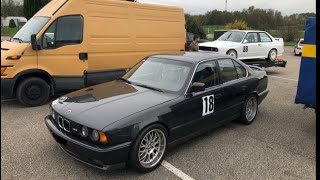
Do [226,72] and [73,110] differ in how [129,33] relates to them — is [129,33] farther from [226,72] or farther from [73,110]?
[73,110]

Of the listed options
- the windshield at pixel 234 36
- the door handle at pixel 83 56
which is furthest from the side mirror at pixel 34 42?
the windshield at pixel 234 36

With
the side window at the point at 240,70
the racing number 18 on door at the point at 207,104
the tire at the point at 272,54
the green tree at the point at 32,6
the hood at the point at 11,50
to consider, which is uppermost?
the green tree at the point at 32,6

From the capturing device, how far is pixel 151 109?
3.93 m

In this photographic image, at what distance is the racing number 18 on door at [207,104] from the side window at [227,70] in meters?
0.59

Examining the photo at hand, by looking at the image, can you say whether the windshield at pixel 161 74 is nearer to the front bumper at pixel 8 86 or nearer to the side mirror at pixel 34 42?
the side mirror at pixel 34 42

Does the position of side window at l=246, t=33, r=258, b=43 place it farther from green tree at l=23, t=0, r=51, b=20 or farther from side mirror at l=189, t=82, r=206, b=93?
green tree at l=23, t=0, r=51, b=20

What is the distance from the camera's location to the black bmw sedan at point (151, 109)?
3584 millimetres

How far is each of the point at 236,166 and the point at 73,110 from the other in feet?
7.49

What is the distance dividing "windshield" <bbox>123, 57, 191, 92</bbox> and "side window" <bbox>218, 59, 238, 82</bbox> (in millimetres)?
764

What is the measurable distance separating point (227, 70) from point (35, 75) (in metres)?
4.26

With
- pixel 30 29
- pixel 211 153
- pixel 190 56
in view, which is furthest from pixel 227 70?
pixel 30 29

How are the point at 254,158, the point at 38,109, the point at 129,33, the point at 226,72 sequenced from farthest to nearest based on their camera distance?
1. the point at 129,33
2. the point at 38,109
3. the point at 226,72
4. the point at 254,158

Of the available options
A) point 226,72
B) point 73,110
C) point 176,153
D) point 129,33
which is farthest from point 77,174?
point 129,33

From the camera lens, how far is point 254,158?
4.48 metres
